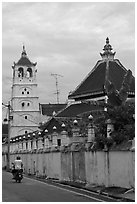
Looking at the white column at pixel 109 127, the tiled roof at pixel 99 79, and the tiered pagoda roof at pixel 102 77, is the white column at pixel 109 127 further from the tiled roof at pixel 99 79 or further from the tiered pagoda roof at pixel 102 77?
the tiled roof at pixel 99 79

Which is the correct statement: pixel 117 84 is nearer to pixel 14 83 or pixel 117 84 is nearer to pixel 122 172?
pixel 122 172

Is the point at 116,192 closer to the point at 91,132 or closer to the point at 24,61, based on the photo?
the point at 91,132

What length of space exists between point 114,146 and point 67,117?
61.3 ft

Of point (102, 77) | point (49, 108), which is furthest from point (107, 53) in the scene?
point (49, 108)

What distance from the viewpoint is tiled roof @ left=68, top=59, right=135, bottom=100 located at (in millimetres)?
35375

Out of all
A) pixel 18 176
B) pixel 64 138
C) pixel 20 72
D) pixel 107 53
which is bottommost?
pixel 18 176

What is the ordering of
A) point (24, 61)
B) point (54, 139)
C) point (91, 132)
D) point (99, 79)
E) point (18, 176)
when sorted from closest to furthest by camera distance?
point (91, 132) → point (18, 176) → point (54, 139) → point (99, 79) → point (24, 61)

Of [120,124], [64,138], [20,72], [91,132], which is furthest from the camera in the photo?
[20,72]

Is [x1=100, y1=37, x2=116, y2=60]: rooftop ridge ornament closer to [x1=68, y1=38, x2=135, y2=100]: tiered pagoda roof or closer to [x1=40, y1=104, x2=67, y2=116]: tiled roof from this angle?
[x1=68, y1=38, x2=135, y2=100]: tiered pagoda roof

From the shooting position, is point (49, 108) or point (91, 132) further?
point (49, 108)

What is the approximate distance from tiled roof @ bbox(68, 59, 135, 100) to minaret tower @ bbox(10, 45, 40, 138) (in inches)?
1151

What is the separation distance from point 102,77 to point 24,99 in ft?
107

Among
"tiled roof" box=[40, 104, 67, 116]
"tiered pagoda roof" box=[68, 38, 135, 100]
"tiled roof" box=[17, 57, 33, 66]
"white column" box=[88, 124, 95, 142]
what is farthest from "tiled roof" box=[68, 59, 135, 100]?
"tiled roof" box=[40, 104, 67, 116]

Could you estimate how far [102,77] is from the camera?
1451 inches
